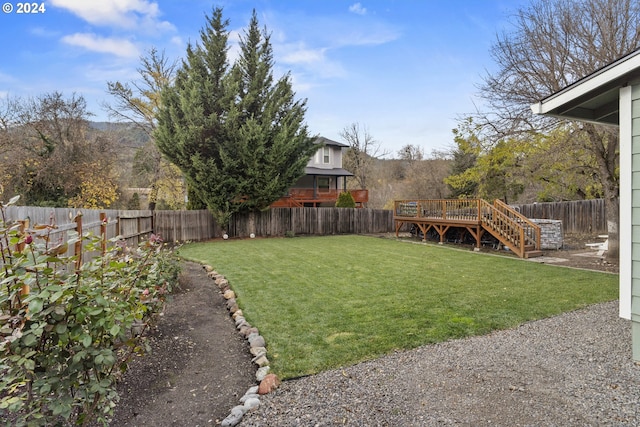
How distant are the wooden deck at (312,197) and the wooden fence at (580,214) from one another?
10.0 meters

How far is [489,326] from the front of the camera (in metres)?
4.30

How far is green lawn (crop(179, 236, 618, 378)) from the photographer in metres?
3.86

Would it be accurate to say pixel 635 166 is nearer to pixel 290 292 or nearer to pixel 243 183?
pixel 290 292

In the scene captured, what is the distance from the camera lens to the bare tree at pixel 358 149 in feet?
104

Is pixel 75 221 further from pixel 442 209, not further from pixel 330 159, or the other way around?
pixel 330 159

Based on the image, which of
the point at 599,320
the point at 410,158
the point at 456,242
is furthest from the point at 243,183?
the point at 410,158

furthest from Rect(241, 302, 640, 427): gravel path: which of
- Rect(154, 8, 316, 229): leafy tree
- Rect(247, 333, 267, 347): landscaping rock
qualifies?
Rect(154, 8, 316, 229): leafy tree

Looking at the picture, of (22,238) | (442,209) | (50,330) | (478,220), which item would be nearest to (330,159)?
(442,209)

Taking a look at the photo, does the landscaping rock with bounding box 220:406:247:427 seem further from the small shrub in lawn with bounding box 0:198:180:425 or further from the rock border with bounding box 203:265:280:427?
the small shrub in lawn with bounding box 0:198:180:425

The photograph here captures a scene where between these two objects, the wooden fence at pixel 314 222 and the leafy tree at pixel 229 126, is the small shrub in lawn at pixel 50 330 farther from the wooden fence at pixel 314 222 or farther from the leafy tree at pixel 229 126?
the wooden fence at pixel 314 222

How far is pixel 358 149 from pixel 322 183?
8905 millimetres

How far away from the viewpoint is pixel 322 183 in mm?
24812

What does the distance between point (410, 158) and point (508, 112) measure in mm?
24192

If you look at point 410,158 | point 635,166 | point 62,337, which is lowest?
point 62,337
